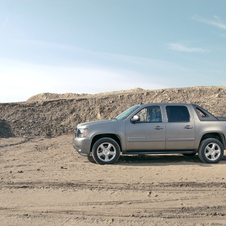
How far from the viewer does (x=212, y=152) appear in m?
7.80

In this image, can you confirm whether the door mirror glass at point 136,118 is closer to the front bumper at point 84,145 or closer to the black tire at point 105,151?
the black tire at point 105,151

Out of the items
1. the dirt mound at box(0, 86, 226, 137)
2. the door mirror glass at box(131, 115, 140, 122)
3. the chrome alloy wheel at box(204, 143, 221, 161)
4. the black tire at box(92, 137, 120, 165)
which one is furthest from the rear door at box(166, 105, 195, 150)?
the dirt mound at box(0, 86, 226, 137)

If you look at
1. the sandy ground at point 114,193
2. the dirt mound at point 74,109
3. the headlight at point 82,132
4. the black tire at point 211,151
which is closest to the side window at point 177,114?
the black tire at point 211,151

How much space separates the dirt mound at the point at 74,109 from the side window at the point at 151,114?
418 inches

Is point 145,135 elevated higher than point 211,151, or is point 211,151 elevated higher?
point 145,135

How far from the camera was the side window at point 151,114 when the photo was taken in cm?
786

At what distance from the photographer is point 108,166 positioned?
23.7 ft

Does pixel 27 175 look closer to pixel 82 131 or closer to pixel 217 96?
pixel 82 131

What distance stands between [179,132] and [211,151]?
1.16 meters

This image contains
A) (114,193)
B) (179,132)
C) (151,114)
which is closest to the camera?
(114,193)

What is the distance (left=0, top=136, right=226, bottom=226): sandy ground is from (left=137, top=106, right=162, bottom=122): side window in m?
1.36

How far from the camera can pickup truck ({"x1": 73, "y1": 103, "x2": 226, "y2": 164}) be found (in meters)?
7.57

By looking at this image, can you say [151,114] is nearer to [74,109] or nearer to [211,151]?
[211,151]

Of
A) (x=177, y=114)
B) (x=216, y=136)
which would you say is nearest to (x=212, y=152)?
(x=216, y=136)
